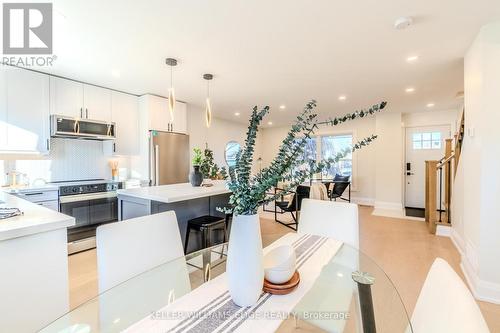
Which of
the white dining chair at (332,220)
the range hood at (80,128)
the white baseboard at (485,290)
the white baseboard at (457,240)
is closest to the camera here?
the white dining chair at (332,220)

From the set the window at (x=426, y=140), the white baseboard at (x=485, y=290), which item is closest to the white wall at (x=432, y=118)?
the window at (x=426, y=140)

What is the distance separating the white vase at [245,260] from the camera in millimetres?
817

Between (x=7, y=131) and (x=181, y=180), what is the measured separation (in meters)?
2.39

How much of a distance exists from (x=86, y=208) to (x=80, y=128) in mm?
1145

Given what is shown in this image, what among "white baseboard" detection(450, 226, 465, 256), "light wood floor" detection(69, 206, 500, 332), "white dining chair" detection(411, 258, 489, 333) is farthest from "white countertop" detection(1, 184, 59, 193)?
"white baseboard" detection(450, 226, 465, 256)

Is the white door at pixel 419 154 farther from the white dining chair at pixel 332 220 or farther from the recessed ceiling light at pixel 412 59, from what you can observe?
the white dining chair at pixel 332 220

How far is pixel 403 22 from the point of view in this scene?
198 cm

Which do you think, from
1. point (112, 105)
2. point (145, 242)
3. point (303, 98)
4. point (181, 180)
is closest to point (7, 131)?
point (112, 105)

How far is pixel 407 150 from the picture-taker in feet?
19.2

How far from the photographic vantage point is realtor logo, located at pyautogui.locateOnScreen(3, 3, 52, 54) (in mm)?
1844

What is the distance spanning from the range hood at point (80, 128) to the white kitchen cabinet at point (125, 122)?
0.63 ft

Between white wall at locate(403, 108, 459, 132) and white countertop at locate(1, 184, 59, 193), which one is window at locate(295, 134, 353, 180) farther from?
white countertop at locate(1, 184, 59, 193)

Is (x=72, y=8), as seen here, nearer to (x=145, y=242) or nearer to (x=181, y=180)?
(x=145, y=242)

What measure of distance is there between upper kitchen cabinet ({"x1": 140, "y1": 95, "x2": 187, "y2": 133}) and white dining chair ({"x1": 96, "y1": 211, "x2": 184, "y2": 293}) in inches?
120
